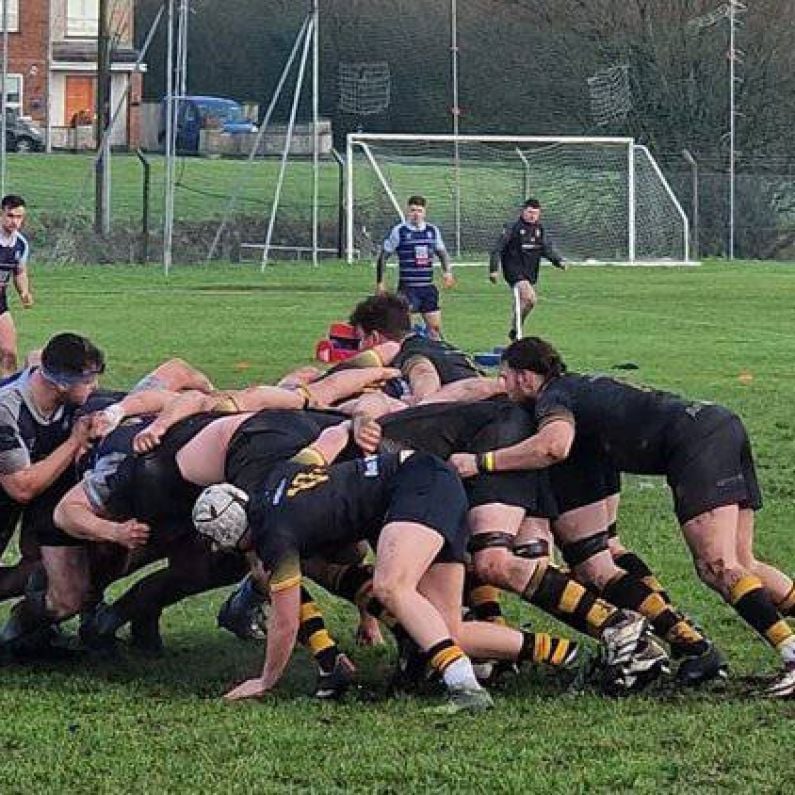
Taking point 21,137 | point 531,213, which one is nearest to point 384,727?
point 531,213

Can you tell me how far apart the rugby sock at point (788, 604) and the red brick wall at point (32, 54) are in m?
62.3

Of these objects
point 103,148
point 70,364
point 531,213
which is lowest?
point 70,364

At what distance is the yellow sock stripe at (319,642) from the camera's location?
28.3 feet

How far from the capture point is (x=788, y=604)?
9125 millimetres

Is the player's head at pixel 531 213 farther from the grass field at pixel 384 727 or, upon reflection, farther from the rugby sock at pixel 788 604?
the rugby sock at pixel 788 604

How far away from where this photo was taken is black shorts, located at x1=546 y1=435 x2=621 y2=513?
9320 mm

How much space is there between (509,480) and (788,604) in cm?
140

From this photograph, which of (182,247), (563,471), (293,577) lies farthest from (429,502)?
(182,247)

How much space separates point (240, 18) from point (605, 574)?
6106cm

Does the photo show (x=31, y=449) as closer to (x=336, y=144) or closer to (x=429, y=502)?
(x=429, y=502)

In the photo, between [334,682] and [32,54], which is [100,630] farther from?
[32,54]

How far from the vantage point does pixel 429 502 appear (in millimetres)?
8297

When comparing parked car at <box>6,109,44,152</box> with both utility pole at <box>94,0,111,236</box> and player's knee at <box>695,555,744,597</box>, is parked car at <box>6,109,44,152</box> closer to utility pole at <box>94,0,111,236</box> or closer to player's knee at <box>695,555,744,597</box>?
utility pole at <box>94,0,111,236</box>

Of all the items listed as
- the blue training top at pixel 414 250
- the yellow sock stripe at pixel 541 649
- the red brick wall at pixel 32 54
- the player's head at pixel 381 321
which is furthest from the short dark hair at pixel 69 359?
the red brick wall at pixel 32 54
